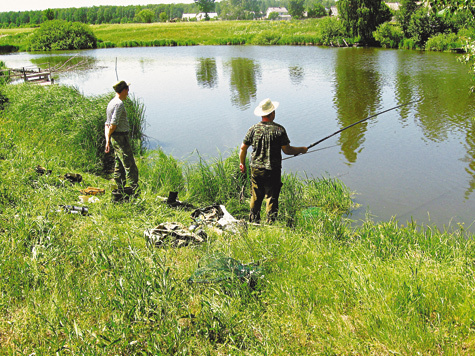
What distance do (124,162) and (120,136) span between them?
45cm

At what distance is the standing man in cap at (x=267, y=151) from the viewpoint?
563 cm

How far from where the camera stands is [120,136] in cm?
667

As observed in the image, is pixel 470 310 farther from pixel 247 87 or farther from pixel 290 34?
pixel 290 34

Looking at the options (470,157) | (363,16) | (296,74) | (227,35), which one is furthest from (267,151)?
(227,35)

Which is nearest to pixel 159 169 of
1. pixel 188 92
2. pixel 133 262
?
pixel 133 262

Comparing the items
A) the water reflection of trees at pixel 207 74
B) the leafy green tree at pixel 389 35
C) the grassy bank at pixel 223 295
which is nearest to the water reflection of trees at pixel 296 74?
the water reflection of trees at pixel 207 74

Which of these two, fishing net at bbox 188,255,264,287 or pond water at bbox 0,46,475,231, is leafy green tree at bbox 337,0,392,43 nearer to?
pond water at bbox 0,46,475,231

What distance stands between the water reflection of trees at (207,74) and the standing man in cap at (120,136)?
14802mm

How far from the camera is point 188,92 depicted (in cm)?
2012

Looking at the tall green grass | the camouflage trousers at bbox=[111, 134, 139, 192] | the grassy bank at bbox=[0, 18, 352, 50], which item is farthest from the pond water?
the grassy bank at bbox=[0, 18, 352, 50]

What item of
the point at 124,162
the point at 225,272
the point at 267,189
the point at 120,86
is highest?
the point at 120,86

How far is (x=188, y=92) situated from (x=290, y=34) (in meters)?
36.8

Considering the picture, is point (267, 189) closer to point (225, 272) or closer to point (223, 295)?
point (225, 272)

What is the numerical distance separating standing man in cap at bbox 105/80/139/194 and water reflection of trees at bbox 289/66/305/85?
15.9m
